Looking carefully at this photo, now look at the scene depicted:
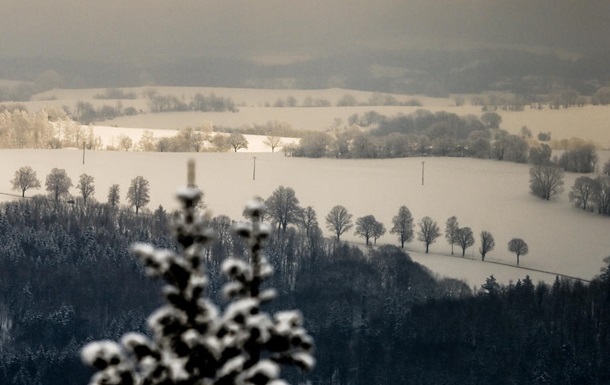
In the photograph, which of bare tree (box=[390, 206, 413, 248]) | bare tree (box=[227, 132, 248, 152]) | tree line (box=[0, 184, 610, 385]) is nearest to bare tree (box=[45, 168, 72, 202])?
tree line (box=[0, 184, 610, 385])

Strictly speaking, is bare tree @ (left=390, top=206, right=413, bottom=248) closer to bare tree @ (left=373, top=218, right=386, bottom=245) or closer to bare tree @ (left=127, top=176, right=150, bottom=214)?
bare tree @ (left=373, top=218, right=386, bottom=245)

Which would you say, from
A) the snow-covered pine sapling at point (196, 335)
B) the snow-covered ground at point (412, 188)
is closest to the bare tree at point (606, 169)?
the snow-covered ground at point (412, 188)

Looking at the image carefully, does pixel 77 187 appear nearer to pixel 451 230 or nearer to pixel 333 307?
pixel 333 307

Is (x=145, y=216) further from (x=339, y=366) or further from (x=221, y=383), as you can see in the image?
(x=221, y=383)

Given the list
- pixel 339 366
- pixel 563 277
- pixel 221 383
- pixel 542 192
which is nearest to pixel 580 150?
pixel 542 192

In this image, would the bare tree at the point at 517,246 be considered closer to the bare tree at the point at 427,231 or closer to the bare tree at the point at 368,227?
the bare tree at the point at 427,231
